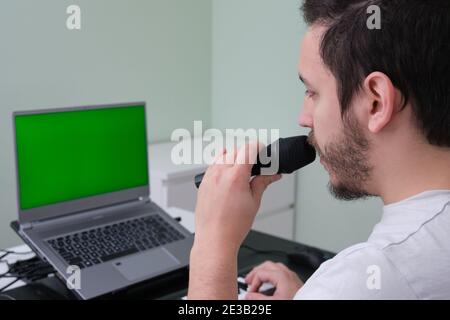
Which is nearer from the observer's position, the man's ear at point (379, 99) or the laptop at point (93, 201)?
the man's ear at point (379, 99)

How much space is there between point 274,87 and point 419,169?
173 centimetres

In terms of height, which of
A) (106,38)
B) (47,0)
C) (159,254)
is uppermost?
(47,0)

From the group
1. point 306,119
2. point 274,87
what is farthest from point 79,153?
point 274,87

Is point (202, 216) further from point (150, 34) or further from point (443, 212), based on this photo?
point (150, 34)

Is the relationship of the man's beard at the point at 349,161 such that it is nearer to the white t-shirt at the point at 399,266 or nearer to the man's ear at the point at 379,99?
the man's ear at the point at 379,99

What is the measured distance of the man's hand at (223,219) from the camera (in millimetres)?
737

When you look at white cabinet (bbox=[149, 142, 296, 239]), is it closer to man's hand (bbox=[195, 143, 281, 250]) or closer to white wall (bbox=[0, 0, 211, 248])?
white wall (bbox=[0, 0, 211, 248])

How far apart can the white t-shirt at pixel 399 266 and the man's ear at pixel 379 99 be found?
0.14 metres

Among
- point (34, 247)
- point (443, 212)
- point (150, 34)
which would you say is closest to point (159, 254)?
point (34, 247)

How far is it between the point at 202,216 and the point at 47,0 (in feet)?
4.55

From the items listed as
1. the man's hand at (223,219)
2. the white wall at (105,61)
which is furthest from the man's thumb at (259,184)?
the white wall at (105,61)

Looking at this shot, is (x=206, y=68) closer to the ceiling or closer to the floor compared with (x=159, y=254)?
closer to the ceiling

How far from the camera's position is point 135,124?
1323mm

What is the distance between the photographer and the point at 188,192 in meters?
1.95
